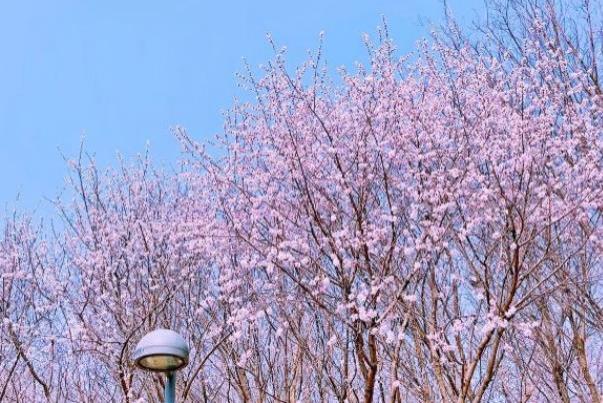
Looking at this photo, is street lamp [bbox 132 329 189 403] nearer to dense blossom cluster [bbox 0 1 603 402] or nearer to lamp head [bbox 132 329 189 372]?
lamp head [bbox 132 329 189 372]

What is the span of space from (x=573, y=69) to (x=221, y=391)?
22.8 feet

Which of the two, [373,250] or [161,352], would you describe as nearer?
[161,352]

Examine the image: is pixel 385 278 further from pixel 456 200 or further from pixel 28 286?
pixel 28 286

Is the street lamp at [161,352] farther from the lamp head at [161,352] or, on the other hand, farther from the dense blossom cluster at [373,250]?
the dense blossom cluster at [373,250]

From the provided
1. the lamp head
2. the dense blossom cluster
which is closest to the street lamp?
the lamp head

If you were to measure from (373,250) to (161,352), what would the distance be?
2.71 metres

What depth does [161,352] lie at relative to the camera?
4.57 m

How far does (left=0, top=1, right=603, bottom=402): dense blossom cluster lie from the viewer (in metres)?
6.78

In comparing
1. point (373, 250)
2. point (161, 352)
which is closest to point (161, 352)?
point (161, 352)

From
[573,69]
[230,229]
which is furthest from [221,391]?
[573,69]

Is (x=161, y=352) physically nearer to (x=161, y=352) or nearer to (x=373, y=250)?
(x=161, y=352)

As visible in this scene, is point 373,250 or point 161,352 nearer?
point 161,352

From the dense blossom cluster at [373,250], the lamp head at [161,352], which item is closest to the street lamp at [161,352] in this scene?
the lamp head at [161,352]

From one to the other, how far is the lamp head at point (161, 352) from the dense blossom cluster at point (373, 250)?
2.03 m
